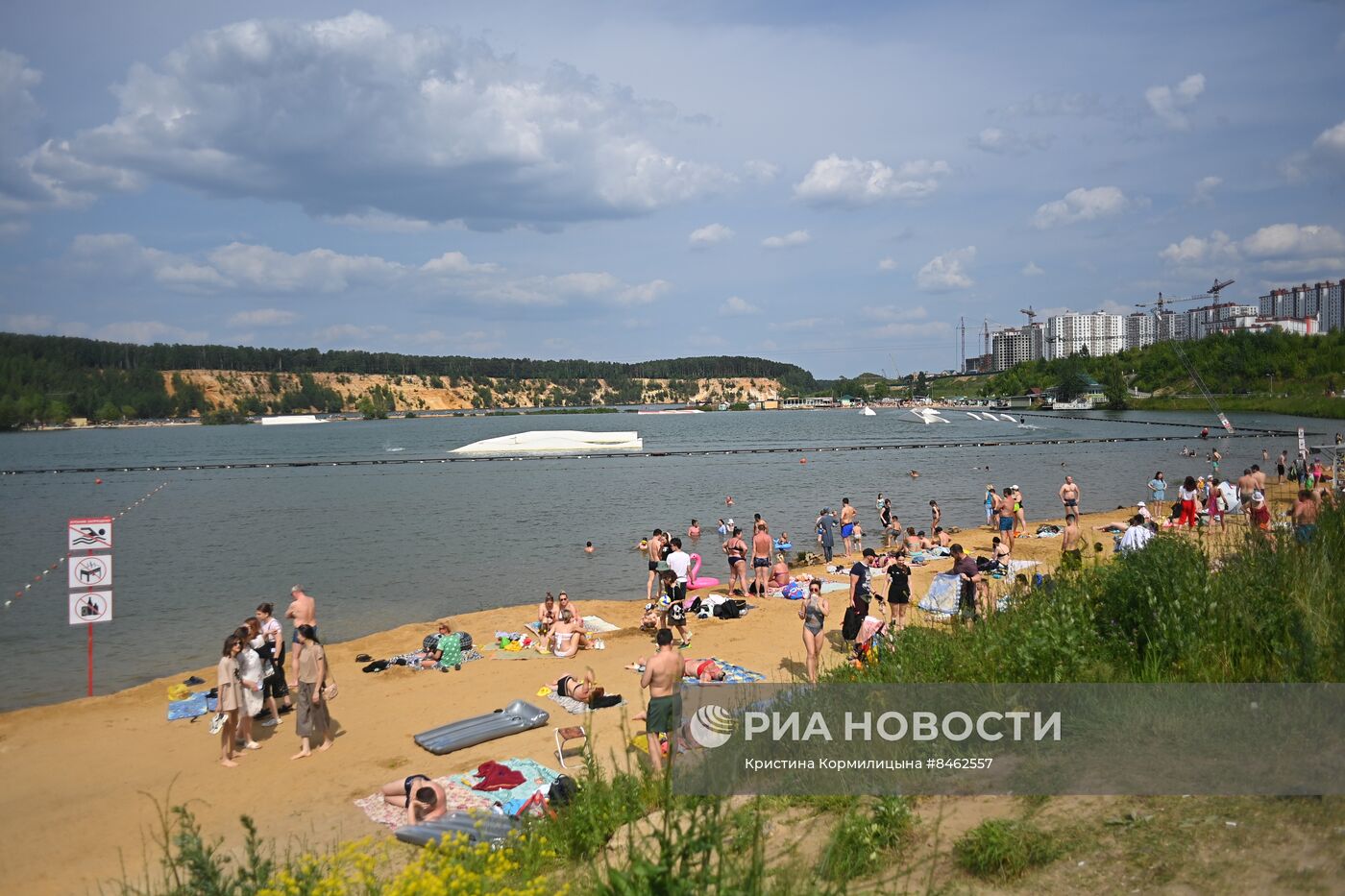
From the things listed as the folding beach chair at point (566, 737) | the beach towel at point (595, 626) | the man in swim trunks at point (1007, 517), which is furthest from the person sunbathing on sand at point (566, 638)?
the man in swim trunks at point (1007, 517)

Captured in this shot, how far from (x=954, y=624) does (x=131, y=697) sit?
12.9m

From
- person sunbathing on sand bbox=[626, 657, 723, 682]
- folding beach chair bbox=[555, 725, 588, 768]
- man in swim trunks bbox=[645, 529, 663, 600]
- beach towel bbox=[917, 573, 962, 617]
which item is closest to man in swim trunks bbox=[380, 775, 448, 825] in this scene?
folding beach chair bbox=[555, 725, 588, 768]

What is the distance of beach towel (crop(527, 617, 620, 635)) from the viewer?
54.0ft

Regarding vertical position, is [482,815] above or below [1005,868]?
below

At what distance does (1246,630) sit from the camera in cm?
710

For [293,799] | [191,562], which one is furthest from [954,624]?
[191,562]

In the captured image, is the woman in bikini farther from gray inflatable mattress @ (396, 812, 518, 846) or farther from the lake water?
the lake water

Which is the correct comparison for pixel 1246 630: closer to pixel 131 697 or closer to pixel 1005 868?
pixel 1005 868

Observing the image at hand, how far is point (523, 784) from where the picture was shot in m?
8.80

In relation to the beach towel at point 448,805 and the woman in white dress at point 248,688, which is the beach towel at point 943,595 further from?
the woman in white dress at point 248,688

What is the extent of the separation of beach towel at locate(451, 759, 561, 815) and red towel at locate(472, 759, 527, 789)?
2.2 inches

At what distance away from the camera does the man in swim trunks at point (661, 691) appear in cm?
837

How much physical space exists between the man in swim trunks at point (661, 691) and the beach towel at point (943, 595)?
7.66 meters

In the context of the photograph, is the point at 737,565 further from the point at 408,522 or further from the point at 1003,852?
the point at 408,522
